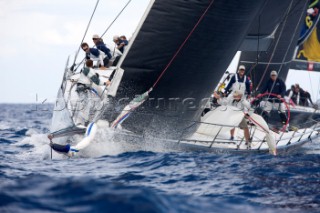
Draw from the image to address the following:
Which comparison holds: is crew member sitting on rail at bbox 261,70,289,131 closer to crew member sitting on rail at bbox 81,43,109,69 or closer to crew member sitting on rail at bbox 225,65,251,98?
crew member sitting on rail at bbox 225,65,251,98

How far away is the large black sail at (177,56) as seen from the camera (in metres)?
9.62

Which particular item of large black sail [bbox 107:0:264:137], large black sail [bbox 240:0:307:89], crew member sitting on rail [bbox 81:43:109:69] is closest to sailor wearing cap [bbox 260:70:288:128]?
large black sail [bbox 240:0:307:89]

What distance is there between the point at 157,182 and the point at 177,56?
374cm

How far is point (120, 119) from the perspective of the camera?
9328 millimetres

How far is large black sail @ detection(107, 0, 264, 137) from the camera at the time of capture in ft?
31.6

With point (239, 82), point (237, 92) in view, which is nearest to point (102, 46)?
point (239, 82)

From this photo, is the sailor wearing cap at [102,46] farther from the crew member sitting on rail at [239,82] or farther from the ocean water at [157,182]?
the ocean water at [157,182]

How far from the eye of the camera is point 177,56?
9.92 meters

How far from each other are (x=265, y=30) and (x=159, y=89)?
469cm

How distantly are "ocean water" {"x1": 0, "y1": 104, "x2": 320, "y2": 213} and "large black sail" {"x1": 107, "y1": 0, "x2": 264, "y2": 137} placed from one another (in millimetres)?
810

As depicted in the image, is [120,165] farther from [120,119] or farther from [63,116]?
[63,116]

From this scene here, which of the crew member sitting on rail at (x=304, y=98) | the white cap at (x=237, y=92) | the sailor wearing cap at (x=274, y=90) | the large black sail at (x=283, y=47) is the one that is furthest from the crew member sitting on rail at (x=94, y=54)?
the crew member sitting on rail at (x=304, y=98)

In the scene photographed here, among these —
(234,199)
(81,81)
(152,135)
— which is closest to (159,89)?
(152,135)

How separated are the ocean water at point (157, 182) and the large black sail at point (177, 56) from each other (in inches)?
31.9
